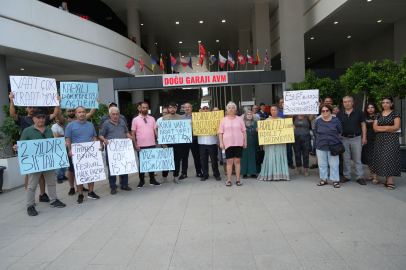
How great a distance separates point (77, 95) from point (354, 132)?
5997 millimetres

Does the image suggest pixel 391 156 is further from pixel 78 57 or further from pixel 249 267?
pixel 78 57

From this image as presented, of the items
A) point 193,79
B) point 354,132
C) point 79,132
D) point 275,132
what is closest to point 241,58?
point 193,79

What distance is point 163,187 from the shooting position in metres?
6.32

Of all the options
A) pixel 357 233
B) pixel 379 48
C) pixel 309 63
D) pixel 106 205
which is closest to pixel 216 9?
pixel 379 48

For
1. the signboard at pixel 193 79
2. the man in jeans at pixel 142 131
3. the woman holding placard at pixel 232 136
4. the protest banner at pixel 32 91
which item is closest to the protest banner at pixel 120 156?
the man in jeans at pixel 142 131

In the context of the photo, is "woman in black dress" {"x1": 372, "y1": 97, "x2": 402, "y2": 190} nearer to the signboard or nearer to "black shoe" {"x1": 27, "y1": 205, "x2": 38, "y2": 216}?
"black shoe" {"x1": 27, "y1": 205, "x2": 38, "y2": 216}

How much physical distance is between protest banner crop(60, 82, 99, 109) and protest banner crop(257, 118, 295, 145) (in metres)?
3.90

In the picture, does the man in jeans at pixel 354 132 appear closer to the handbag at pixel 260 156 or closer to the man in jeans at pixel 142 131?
the handbag at pixel 260 156

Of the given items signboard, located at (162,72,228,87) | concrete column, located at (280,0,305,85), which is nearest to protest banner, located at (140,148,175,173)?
signboard, located at (162,72,228,87)

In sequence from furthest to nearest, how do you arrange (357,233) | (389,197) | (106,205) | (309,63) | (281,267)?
(309,63), (106,205), (389,197), (357,233), (281,267)

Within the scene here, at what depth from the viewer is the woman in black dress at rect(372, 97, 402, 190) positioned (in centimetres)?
529

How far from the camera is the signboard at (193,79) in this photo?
12359 mm

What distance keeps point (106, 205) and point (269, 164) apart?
376 centimetres

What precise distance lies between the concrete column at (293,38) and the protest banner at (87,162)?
11904mm
